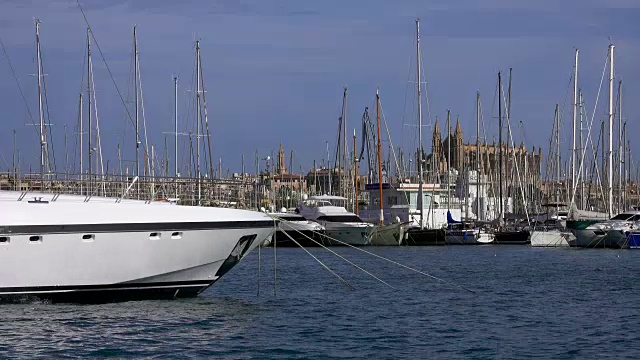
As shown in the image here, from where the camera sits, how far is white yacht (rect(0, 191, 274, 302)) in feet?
69.5

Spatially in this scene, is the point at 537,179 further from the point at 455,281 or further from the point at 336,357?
the point at 336,357

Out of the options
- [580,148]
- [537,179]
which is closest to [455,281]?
[580,148]

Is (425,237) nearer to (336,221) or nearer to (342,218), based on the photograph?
(342,218)

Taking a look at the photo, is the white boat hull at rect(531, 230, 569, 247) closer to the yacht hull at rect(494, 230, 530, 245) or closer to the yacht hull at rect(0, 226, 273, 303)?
the yacht hull at rect(494, 230, 530, 245)

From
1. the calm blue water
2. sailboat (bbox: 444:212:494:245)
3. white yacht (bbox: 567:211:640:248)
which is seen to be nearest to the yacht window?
sailboat (bbox: 444:212:494:245)

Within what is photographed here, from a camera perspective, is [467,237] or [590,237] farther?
[467,237]

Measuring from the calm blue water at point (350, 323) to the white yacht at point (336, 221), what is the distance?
30.4m

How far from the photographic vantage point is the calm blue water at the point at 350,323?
18.5m

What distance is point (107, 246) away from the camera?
21641 millimetres

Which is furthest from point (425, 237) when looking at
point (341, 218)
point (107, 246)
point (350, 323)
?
point (107, 246)

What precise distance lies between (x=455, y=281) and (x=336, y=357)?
53.5 feet

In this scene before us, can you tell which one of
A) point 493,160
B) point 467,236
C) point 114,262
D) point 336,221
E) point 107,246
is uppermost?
point 493,160

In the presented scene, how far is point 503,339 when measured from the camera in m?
20.1

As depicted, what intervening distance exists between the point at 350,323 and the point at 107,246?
5.17m
